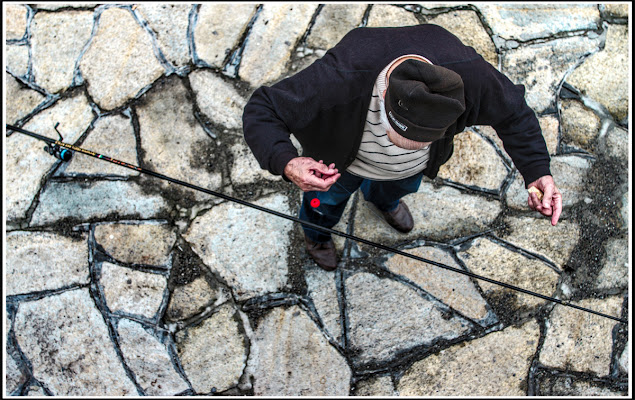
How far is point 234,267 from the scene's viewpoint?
9.88ft

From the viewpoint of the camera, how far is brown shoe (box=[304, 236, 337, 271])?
2.95m

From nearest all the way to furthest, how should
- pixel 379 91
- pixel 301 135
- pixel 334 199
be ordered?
pixel 379 91 → pixel 301 135 → pixel 334 199

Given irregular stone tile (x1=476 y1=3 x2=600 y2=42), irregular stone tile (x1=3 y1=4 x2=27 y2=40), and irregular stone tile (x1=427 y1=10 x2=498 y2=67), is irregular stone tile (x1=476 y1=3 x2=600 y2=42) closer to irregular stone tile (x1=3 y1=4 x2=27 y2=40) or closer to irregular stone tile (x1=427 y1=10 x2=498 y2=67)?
irregular stone tile (x1=427 y1=10 x2=498 y2=67)

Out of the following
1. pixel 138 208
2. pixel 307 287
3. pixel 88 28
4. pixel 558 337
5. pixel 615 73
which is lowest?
pixel 558 337

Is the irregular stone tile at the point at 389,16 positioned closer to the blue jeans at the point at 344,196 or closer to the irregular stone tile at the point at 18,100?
the blue jeans at the point at 344,196

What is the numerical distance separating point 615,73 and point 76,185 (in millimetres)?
3817

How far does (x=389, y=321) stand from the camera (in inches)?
118

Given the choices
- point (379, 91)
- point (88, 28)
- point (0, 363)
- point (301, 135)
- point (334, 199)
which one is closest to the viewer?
point (379, 91)

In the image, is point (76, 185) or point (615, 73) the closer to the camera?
point (76, 185)

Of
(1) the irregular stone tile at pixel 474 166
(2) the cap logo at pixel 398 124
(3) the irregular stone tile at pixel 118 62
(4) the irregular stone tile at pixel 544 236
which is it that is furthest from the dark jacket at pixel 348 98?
(3) the irregular stone tile at pixel 118 62

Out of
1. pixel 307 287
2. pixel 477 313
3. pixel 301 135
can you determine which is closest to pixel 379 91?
pixel 301 135

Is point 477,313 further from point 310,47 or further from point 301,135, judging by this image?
point 310,47

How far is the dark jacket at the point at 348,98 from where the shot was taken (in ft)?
6.17

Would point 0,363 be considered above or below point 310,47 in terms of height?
below
